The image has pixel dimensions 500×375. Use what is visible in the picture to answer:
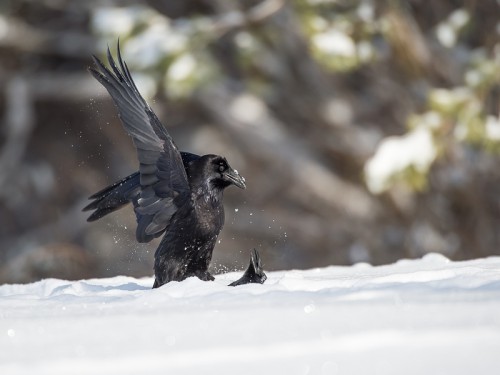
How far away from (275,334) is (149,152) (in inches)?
78.4

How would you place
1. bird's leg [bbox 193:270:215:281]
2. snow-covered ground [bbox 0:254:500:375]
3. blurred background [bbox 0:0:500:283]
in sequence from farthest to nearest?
blurred background [bbox 0:0:500:283] < bird's leg [bbox 193:270:215:281] < snow-covered ground [bbox 0:254:500:375]

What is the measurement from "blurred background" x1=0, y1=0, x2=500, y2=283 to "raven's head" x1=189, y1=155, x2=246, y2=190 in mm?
4519

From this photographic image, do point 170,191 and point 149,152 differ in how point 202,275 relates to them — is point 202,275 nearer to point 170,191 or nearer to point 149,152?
point 170,191

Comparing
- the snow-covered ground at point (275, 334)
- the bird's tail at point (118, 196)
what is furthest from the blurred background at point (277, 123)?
the snow-covered ground at point (275, 334)

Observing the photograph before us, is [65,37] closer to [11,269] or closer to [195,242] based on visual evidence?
[11,269]

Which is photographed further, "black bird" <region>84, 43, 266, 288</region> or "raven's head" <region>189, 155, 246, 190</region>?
"raven's head" <region>189, 155, 246, 190</region>

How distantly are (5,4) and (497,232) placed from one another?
669cm

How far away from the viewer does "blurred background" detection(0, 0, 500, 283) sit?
921 cm

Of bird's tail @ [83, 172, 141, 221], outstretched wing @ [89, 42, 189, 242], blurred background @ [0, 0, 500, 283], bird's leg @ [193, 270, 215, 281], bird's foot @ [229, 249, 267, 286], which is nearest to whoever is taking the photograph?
bird's foot @ [229, 249, 267, 286]

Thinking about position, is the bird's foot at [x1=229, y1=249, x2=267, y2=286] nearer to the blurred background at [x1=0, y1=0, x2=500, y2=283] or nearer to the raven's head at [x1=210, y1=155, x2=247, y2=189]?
the raven's head at [x1=210, y1=155, x2=247, y2=189]

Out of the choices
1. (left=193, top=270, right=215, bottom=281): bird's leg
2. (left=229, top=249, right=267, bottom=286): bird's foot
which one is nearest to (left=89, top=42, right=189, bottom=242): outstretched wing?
(left=193, top=270, right=215, bottom=281): bird's leg

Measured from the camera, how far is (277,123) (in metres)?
12.7

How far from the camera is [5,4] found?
42.1 ft

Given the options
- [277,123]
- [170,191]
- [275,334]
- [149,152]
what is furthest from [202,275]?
[277,123]
